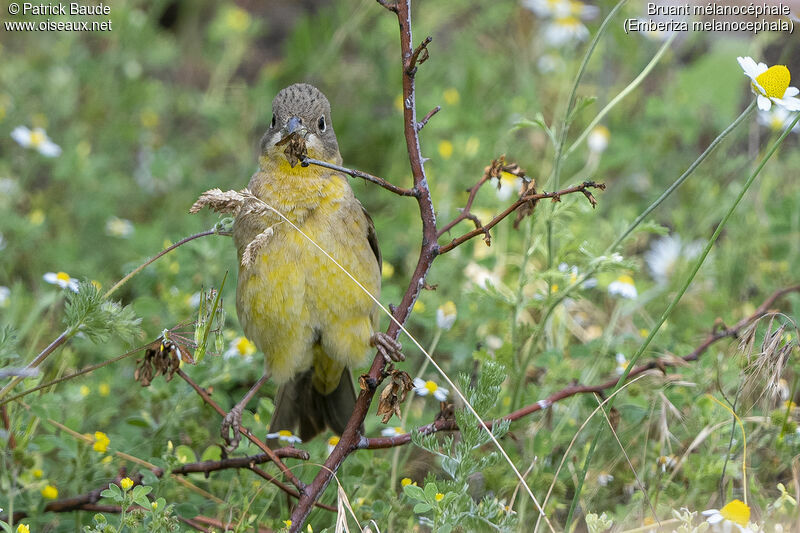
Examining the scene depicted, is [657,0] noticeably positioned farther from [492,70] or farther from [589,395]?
[589,395]

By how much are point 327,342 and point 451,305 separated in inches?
33.2

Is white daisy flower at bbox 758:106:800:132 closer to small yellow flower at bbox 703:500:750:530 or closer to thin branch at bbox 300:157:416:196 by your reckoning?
small yellow flower at bbox 703:500:750:530

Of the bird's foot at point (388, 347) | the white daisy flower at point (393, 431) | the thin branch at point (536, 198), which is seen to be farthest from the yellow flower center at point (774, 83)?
the white daisy flower at point (393, 431)

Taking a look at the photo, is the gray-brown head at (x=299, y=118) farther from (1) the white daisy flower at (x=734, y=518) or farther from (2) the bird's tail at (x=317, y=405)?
(1) the white daisy flower at (x=734, y=518)

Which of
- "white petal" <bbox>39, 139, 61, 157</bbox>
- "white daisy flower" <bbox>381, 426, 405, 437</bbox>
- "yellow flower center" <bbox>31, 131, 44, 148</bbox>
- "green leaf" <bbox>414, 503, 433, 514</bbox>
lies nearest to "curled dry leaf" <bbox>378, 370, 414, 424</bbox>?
"green leaf" <bbox>414, 503, 433, 514</bbox>

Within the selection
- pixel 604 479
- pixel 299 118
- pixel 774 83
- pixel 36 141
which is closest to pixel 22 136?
pixel 36 141

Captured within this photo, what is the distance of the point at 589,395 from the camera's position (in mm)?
3707

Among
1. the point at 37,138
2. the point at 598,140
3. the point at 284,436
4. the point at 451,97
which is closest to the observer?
the point at 284,436

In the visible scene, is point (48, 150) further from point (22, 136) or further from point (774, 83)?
point (774, 83)

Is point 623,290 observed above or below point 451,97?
below

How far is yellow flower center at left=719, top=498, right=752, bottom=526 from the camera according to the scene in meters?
2.61

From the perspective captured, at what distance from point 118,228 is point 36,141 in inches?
30.4

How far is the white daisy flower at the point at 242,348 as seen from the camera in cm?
389

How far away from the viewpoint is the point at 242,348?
3930 mm
